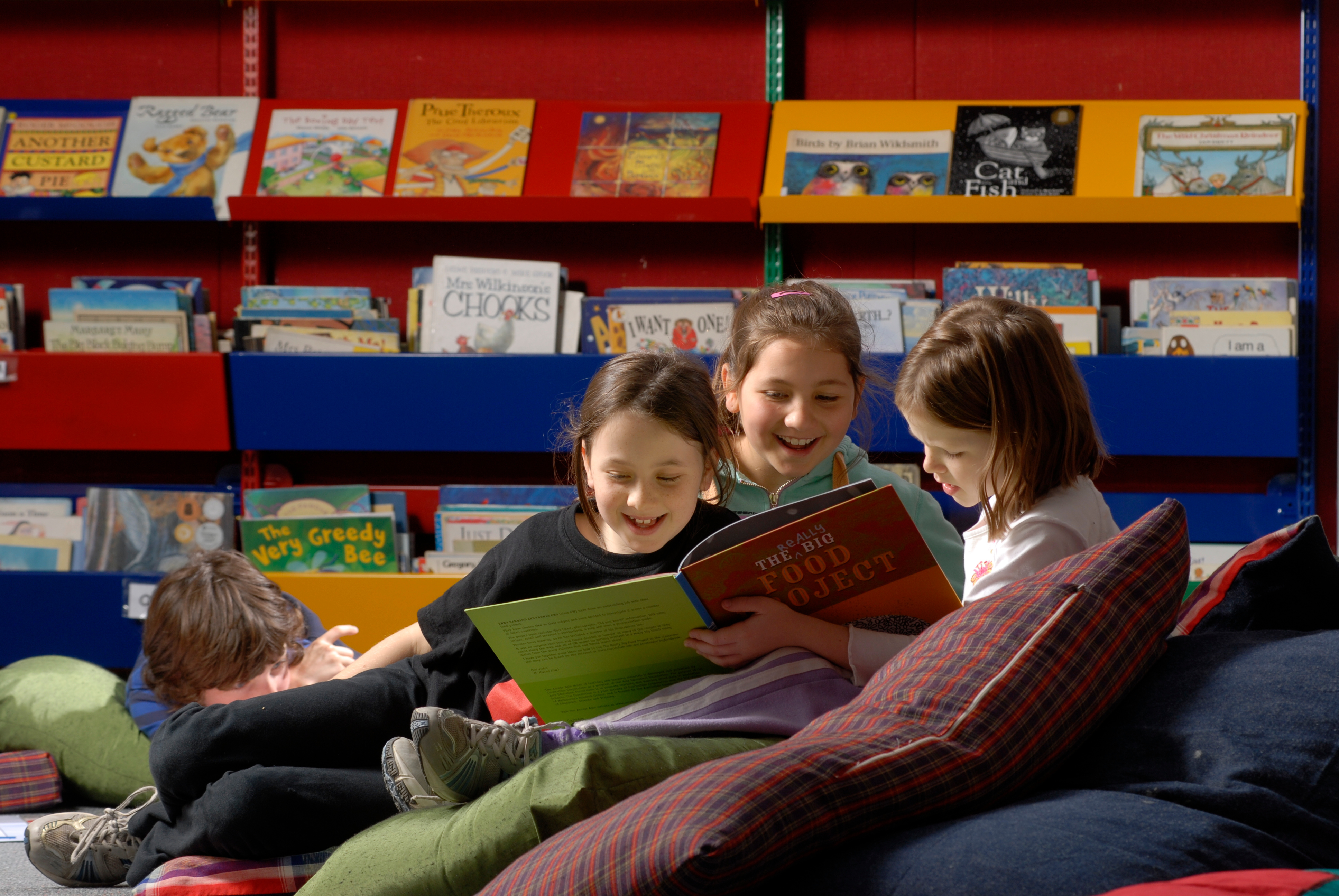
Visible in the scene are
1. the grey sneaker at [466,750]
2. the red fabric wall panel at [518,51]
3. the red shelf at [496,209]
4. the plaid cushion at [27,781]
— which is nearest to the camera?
the grey sneaker at [466,750]

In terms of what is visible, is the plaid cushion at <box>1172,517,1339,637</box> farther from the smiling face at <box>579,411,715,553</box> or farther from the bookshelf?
the bookshelf

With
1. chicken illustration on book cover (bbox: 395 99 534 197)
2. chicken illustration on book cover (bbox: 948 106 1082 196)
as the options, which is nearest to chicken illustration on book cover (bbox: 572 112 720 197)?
chicken illustration on book cover (bbox: 395 99 534 197)

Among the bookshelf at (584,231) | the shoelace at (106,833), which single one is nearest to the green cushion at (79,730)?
the shoelace at (106,833)

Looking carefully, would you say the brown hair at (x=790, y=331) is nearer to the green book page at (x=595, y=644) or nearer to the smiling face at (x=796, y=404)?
the smiling face at (x=796, y=404)

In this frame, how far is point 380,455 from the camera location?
270cm

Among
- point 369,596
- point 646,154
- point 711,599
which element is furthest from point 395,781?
point 646,154

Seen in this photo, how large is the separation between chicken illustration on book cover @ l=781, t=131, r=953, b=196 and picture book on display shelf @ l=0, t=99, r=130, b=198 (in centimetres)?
158

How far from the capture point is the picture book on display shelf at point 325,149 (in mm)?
2484

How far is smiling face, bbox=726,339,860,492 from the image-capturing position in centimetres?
151

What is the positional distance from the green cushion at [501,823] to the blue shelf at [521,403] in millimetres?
1387

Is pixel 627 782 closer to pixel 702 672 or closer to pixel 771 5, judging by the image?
pixel 702 672

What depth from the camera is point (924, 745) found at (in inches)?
29.9

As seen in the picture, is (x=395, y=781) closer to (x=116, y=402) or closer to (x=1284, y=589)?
(x=1284, y=589)

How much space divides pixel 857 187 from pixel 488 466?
1093 mm
